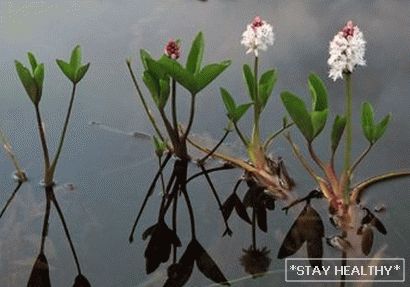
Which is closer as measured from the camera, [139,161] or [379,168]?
[379,168]

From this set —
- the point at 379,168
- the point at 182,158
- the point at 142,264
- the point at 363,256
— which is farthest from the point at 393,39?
the point at 142,264

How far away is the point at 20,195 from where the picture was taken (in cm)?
244

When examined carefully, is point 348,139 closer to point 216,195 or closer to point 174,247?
point 216,195

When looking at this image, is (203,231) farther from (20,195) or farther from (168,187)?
(20,195)

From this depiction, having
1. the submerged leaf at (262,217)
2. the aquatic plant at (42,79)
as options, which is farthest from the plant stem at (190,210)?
the aquatic plant at (42,79)

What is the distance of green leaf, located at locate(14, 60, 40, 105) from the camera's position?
7.40 ft

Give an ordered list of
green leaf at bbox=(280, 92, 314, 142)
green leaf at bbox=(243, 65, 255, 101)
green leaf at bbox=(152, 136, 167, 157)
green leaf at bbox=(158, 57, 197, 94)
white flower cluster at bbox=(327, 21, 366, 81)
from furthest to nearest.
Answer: green leaf at bbox=(152, 136, 167, 157)
green leaf at bbox=(243, 65, 255, 101)
green leaf at bbox=(158, 57, 197, 94)
green leaf at bbox=(280, 92, 314, 142)
white flower cluster at bbox=(327, 21, 366, 81)

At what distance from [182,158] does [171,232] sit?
368 mm

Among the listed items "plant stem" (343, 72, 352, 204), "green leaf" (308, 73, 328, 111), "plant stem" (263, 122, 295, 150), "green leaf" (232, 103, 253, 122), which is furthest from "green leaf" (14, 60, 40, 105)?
"plant stem" (343, 72, 352, 204)

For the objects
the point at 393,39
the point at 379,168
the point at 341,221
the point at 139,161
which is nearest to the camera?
the point at 341,221

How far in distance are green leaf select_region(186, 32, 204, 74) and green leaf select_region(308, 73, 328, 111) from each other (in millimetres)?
376

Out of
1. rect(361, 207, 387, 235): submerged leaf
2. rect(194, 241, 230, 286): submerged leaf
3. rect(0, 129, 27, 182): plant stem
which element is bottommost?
rect(194, 241, 230, 286): submerged leaf

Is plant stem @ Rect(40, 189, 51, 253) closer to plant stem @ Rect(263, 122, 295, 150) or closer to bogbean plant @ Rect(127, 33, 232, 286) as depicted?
bogbean plant @ Rect(127, 33, 232, 286)

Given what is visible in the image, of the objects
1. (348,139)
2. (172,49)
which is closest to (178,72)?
(172,49)
